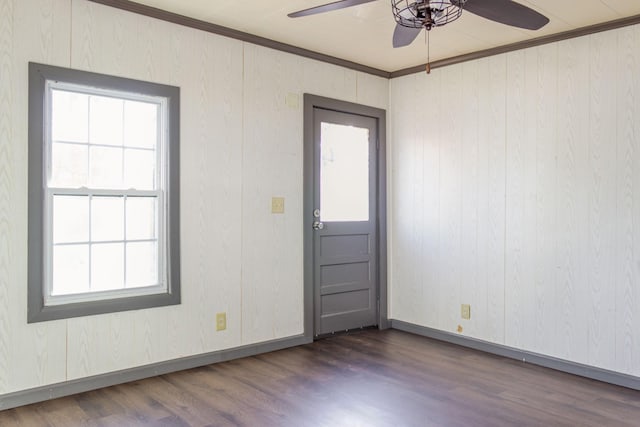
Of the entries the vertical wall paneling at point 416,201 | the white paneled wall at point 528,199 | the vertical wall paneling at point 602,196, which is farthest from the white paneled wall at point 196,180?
the vertical wall paneling at point 602,196

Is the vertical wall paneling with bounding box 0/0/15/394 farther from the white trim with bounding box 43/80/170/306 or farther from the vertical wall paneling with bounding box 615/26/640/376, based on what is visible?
the vertical wall paneling with bounding box 615/26/640/376

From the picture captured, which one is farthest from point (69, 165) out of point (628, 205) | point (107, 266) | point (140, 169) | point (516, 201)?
point (628, 205)

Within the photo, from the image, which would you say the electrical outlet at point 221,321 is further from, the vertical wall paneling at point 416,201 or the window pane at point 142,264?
the vertical wall paneling at point 416,201

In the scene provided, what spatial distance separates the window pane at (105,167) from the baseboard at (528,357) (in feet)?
9.64

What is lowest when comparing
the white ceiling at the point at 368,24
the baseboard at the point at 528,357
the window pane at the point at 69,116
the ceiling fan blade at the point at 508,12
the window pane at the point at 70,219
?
the baseboard at the point at 528,357

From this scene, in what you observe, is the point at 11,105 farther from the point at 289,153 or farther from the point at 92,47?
the point at 289,153

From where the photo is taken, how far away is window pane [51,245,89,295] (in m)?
3.09

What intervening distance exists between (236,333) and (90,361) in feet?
3.51

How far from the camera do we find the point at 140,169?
346cm

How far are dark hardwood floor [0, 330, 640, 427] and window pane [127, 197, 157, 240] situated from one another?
3.24 ft

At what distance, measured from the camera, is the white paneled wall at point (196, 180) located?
2.91 meters

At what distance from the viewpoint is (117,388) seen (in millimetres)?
3217

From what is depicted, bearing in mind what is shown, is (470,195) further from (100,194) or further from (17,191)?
(17,191)

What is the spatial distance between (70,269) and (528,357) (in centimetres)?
336
